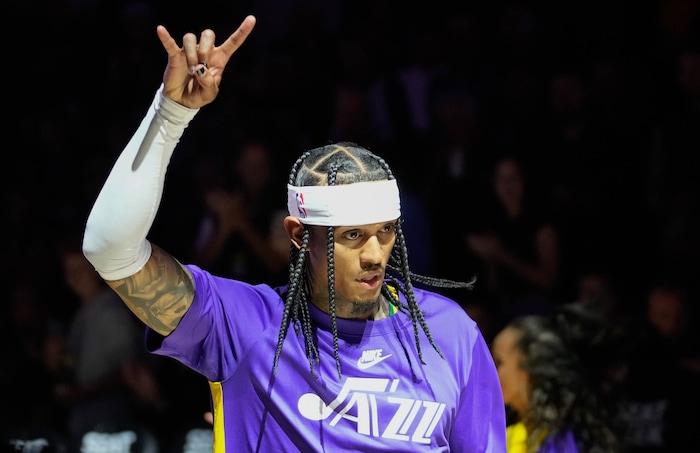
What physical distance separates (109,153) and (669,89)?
3404 millimetres

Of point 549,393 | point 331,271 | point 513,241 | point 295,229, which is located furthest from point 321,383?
point 513,241

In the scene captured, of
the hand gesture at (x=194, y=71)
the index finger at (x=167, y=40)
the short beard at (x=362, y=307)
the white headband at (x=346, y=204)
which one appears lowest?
the short beard at (x=362, y=307)

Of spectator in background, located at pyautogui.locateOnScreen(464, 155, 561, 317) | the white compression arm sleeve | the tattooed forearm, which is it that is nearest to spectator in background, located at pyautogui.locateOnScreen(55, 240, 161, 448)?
spectator in background, located at pyautogui.locateOnScreen(464, 155, 561, 317)

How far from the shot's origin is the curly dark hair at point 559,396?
12.6ft

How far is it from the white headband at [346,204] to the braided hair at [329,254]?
3 cm

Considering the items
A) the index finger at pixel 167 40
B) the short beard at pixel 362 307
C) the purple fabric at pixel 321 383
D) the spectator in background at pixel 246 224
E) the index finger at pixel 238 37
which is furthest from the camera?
the spectator in background at pixel 246 224

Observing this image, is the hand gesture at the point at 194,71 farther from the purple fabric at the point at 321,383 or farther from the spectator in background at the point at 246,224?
the spectator in background at the point at 246,224

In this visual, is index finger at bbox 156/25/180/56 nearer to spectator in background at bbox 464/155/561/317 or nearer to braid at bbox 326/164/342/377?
braid at bbox 326/164/342/377

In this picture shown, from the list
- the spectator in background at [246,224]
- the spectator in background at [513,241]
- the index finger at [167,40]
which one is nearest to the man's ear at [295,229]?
the index finger at [167,40]

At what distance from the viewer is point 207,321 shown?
8.86ft

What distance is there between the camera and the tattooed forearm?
8.57ft

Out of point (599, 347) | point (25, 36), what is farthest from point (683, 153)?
point (25, 36)

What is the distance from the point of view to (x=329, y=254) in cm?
278

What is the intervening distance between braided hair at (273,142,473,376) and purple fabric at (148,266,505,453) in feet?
0.11
